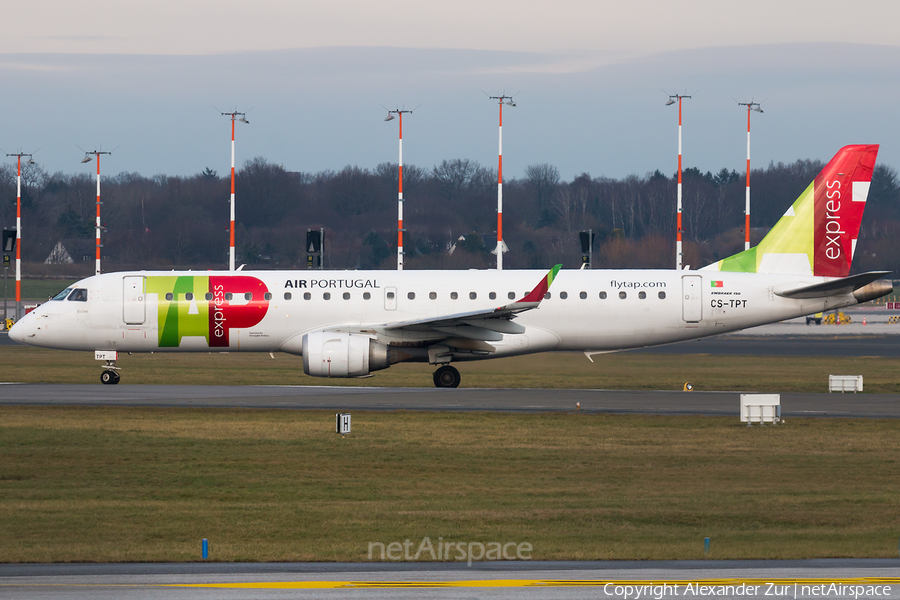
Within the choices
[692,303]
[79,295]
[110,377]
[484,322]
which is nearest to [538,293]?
[484,322]

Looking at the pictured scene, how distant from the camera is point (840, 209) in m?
36.2

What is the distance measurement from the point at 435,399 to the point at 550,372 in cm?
691

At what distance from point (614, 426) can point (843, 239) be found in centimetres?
1437

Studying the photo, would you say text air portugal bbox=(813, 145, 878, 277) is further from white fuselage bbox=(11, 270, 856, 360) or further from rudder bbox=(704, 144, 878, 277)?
white fuselage bbox=(11, 270, 856, 360)

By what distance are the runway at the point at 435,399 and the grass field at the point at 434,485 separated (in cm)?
159

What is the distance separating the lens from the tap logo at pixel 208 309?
1375 inches

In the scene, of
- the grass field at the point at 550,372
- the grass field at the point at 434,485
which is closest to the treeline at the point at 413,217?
the grass field at the point at 550,372

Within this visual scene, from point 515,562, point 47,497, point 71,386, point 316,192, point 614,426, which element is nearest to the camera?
point 515,562

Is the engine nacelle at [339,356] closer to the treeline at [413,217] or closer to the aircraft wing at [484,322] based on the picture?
the aircraft wing at [484,322]

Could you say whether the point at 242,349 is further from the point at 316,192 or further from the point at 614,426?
the point at 316,192

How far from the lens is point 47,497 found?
17.9 m

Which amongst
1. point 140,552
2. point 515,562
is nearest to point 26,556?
point 140,552

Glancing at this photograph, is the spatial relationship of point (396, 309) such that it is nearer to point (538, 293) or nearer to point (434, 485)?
point (538, 293)

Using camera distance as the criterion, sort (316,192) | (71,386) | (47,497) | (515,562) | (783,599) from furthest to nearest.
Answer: (316,192) < (71,386) < (47,497) < (515,562) < (783,599)
